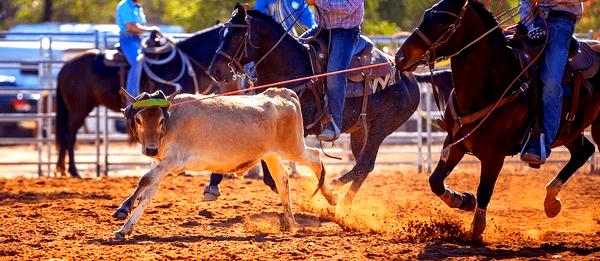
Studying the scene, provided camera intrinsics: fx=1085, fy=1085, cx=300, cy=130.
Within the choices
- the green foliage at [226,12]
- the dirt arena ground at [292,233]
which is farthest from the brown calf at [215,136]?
the green foliage at [226,12]

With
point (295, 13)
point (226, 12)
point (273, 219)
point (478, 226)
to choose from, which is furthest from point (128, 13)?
point (226, 12)

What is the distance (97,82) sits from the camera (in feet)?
47.1

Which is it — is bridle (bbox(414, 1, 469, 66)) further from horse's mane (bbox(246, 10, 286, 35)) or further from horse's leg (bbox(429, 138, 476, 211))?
horse's mane (bbox(246, 10, 286, 35))

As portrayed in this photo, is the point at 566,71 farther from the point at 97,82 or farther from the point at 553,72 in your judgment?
the point at 97,82

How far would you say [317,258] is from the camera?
7.05m

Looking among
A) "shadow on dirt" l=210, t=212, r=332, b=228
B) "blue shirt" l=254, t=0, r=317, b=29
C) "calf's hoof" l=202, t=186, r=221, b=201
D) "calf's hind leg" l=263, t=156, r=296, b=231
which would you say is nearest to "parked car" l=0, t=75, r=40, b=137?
"blue shirt" l=254, t=0, r=317, b=29

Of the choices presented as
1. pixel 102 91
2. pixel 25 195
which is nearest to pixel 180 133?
pixel 25 195

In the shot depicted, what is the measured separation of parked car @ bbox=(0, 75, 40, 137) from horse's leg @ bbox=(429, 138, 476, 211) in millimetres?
13536

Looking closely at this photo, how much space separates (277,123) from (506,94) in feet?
5.92

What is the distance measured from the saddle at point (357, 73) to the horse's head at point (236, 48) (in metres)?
0.52

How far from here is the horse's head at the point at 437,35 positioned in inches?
314

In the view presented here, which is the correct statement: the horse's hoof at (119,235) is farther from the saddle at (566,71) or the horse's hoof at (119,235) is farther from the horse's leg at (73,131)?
the horse's leg at (73,131)

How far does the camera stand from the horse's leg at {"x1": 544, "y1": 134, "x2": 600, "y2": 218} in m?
8.60

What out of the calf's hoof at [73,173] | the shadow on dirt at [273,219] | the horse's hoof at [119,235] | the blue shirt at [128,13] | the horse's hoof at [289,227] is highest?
the blue shirt at [128,13]
